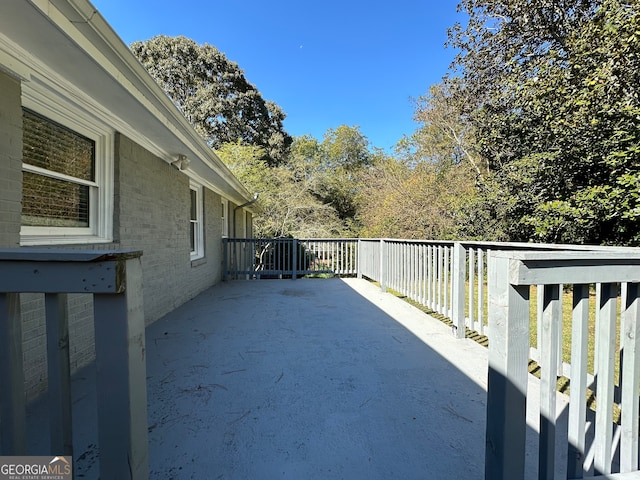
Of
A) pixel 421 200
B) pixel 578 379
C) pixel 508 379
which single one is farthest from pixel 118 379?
pixel 421 200

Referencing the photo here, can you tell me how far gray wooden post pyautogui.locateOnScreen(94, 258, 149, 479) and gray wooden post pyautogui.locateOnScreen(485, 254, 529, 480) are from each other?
4.26ft

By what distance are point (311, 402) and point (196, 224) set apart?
16.8 feet

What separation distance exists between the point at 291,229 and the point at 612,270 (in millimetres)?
14588

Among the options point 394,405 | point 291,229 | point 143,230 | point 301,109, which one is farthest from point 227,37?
point 394,405

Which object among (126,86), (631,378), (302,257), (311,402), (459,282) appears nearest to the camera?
(631,378)

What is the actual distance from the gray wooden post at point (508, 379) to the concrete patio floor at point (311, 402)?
51 cm

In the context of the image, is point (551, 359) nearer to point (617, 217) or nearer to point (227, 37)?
point (617, 217)

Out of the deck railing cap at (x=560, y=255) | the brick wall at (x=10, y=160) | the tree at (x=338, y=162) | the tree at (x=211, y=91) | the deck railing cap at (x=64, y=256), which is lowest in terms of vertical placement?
the deck railing cap at (x=560, y=255)

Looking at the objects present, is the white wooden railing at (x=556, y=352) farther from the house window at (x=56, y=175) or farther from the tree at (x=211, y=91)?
the tree at (x=211, y=91)

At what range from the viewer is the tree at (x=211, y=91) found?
1802cm

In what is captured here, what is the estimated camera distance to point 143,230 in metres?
3.93

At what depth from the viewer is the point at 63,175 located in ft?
9.10

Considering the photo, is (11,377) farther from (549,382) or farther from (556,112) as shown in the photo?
(556,112)

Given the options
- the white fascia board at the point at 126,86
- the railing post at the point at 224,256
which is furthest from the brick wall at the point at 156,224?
the railing post at the point at 224,256
